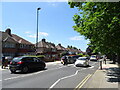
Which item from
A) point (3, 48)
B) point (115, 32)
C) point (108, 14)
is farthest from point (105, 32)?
point (3, 48)

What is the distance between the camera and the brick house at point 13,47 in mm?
36562

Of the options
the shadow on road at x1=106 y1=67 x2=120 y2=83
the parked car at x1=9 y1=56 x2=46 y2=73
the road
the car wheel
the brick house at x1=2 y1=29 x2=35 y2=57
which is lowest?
the shadow on road at x1=106 y1=67 x2=120 y2=83

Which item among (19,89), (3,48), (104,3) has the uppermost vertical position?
(104,3)

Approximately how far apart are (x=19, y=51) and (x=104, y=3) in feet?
120

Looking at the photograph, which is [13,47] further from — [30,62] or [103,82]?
[103,82]

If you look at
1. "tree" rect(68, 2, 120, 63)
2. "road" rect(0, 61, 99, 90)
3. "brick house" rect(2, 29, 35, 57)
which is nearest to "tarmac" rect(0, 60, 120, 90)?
"road" rect(0, 61, 99, 90)

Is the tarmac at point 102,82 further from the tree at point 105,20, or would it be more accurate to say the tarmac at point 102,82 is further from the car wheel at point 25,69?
the car wheel at point 25,69

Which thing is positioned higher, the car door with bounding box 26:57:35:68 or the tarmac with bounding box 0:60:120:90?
the car door with bounding box 26:57:35:68

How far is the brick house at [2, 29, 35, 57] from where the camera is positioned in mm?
36562

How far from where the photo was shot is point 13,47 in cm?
3906

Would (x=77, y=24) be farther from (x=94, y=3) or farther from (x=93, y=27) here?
(x=94, y=3)

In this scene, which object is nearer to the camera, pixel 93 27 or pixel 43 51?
pixel 93 27

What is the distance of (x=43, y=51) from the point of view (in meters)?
57.0

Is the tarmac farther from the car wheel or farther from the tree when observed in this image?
the car wheel
